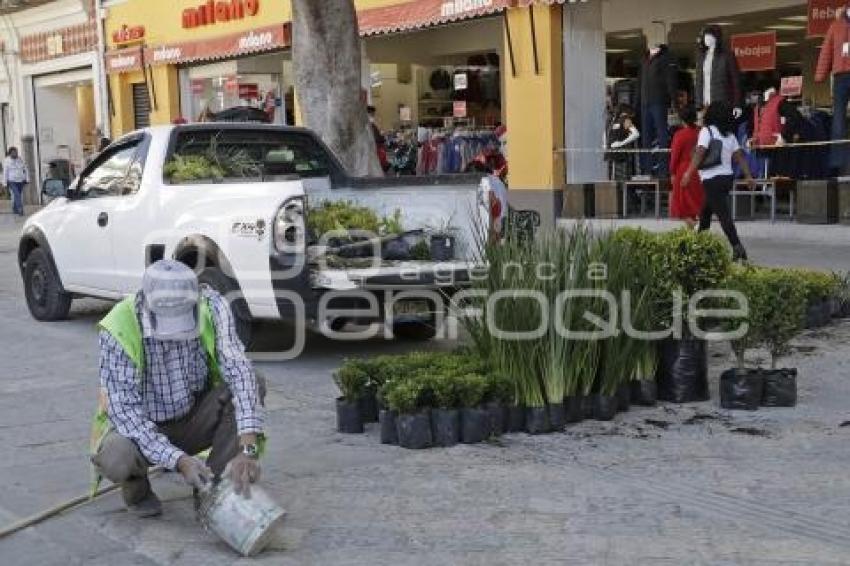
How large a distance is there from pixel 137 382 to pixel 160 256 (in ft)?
Result: 14.2

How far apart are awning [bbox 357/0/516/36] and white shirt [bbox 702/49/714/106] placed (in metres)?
3.50

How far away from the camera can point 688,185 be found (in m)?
11.9

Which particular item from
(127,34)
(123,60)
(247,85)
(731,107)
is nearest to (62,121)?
(123,60)

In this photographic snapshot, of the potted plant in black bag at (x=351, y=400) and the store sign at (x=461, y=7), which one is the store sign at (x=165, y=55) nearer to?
the store sign at (x=461, y=7)

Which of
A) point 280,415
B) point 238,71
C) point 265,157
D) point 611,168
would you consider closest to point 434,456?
point 280,415

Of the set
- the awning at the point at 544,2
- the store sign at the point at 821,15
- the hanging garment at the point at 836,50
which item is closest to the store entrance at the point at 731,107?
the hanging garment at the point at 836,50

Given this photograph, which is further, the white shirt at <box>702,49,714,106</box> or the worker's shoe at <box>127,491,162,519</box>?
the white shirt at <box>702,49,714,106</box>

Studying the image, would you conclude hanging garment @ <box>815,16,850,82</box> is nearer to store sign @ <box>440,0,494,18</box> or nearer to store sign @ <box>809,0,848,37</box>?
store sign @ <box>809,0,848,37</box>

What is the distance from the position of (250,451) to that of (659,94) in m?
12.2

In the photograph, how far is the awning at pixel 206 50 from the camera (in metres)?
21.1

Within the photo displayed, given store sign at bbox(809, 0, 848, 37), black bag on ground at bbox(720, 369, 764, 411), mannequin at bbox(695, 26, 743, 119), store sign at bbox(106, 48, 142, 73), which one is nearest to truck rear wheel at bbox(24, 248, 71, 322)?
black bag on ground at bbox(720, 369, 764, 411)

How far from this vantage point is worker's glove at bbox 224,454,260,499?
14.6 feet

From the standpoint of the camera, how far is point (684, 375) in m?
6.89

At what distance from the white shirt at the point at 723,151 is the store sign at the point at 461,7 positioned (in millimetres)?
6231
